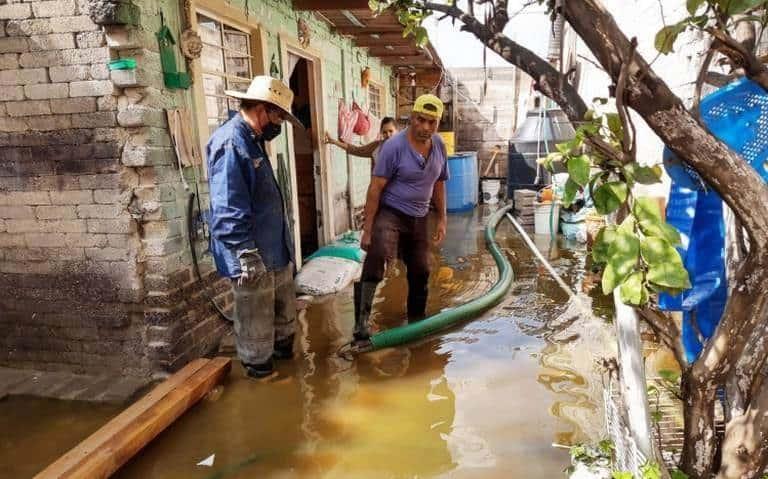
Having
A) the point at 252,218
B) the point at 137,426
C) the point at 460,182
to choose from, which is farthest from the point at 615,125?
the point at 460,182

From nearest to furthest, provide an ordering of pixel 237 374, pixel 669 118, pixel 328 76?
pixel 669 118, pixel 237 374, pixel 328 76

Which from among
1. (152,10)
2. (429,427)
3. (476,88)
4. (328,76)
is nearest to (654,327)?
(429,427)

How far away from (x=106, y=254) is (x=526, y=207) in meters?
7.01

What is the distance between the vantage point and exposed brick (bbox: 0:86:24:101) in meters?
3.40

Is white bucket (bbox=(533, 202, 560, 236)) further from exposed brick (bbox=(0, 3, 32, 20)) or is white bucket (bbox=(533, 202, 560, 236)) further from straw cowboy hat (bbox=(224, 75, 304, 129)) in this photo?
exposed brick (bbox=(0, 3, 32, 20))

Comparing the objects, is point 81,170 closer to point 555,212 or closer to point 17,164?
point 17,164

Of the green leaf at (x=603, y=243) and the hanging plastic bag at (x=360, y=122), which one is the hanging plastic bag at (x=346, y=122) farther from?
the green leaf at (x=603, y=243)

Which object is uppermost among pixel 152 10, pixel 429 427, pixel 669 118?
pixel 152 10

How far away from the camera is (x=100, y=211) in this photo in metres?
3.44

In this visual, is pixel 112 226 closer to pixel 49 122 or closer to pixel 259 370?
pixel 49 122

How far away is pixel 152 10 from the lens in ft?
10.9

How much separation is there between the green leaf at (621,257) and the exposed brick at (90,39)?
3234mm

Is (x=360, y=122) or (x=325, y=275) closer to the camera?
(x=325, y=275)

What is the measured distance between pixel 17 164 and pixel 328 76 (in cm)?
401
